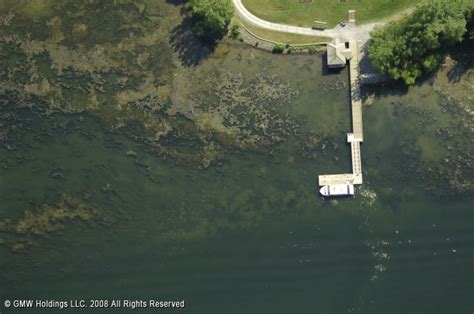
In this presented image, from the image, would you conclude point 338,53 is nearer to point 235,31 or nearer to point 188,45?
point 235,31

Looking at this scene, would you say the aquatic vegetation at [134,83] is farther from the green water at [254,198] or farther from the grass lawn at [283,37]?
the grass lawn at [283,37]

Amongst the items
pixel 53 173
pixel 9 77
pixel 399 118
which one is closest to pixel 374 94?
pixel 399 118

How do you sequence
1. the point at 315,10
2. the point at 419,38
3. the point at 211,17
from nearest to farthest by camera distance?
the point at 419,38 → the point at 211,17 → the point at 315,10

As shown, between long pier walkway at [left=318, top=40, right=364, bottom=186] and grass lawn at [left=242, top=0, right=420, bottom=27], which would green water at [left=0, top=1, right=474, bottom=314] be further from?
grass lawn at [left=242, top=0, right=420, bottom=27]

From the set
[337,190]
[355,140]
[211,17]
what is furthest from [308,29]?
[337,190]

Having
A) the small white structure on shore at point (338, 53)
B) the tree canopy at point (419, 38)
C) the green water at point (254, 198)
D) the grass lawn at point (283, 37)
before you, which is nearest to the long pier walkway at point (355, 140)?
the green water at point (254, 198)

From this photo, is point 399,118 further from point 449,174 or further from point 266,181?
point 266,181
